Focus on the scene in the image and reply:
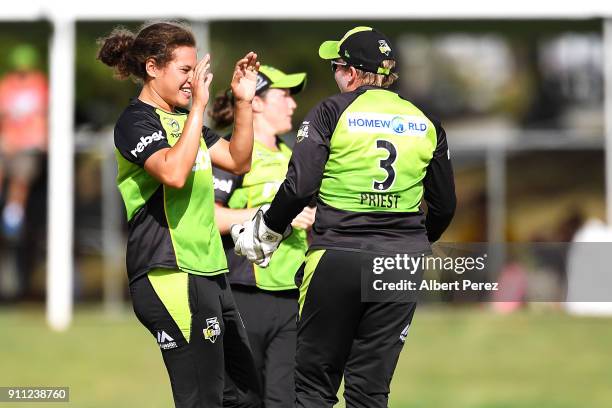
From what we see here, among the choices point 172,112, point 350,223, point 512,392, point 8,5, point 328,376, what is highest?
point 8,5

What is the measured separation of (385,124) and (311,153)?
0.34 metres

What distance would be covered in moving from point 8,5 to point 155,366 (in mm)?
5155

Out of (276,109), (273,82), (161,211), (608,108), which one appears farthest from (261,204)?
(608,108)

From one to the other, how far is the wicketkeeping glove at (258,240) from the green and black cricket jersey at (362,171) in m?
0.07

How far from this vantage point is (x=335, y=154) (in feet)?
17.0

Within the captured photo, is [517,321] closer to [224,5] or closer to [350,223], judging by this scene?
[224,5]

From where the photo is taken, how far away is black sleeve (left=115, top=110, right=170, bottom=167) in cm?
505

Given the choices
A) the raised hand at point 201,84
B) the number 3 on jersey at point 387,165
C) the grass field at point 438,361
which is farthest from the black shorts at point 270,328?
the grass field at point 438,361

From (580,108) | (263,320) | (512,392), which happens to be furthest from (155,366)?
(580,108)

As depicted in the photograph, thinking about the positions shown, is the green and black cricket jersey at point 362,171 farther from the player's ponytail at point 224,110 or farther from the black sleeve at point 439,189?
the player's ponytail at point 224,110

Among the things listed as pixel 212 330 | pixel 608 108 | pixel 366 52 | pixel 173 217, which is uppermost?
pixel 608 108

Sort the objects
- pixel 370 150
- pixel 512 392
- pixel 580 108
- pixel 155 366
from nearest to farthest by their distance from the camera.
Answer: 1. pixel 370 150
2. pixel 512 392
3. pixel 155 366
4. pixel 580 108

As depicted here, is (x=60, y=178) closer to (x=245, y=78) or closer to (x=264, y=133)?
A: (x=264, y=133)

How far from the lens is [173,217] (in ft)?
17.0
